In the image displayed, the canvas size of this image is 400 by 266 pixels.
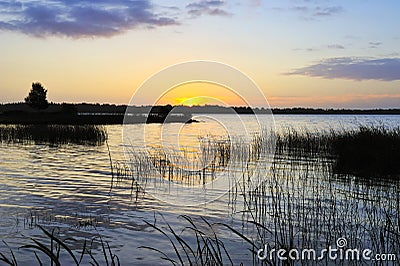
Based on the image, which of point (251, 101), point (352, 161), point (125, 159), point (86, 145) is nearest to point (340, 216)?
point (251, 101)

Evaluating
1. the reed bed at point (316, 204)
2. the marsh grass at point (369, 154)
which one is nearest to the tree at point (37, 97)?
the reed bed at point (316, 204)

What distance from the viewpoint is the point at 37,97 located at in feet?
296

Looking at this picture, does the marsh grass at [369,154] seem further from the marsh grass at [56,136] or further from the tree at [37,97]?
the tree at [37,97]

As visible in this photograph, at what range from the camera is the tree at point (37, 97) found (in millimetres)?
89688

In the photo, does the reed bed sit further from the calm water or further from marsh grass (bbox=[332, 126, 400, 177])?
the calm water

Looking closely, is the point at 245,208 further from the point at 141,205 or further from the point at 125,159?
the point at 125,159

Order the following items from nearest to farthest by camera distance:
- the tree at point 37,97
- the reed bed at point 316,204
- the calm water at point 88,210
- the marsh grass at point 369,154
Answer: the reed bed at point 316,204, the calm water at point 88,210, the marsh grass at point 369,154, the tree at point 37,97

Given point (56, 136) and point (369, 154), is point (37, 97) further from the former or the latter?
point (369, 154)

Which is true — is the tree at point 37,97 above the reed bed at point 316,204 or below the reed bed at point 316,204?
above

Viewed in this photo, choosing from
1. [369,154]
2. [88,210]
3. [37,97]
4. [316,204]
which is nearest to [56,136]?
[369,154]

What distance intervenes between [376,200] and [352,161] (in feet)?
24.3

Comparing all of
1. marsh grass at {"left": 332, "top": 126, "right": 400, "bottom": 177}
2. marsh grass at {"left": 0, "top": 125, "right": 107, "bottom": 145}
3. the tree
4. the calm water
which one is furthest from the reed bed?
the tree

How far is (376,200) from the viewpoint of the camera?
12109 millimetres

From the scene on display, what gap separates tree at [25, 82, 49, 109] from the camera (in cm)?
8969
